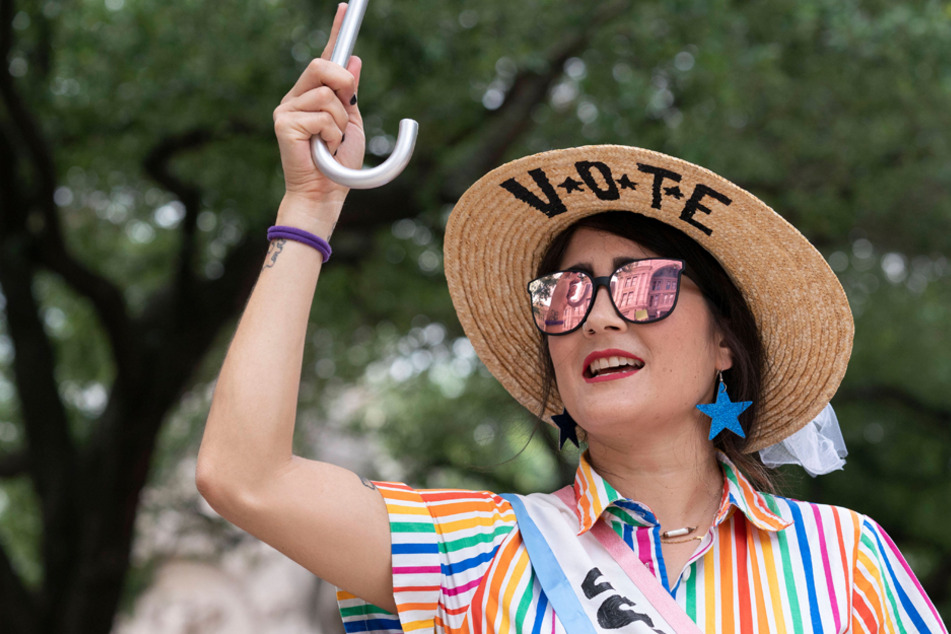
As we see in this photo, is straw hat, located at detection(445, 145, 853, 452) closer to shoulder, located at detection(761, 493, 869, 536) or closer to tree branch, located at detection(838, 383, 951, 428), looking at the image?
shoulder, located at detection(761, 493, 869, 536)

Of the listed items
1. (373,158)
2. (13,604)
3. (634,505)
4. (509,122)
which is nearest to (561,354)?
(634,505)

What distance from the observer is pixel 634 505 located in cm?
194

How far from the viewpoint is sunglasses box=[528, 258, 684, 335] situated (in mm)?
1979

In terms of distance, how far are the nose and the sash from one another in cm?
37

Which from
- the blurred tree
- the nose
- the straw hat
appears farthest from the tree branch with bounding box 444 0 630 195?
the nose

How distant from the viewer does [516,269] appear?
2.38 meters

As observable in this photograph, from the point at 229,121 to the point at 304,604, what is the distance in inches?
447

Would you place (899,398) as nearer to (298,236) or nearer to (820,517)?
(820,517)

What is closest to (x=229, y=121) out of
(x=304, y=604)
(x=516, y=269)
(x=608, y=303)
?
(x=516, y=269)

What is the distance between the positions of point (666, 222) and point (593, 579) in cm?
78

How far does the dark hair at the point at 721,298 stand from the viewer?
2139 mm

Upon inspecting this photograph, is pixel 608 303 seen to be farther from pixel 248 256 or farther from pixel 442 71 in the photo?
pixel 248 256

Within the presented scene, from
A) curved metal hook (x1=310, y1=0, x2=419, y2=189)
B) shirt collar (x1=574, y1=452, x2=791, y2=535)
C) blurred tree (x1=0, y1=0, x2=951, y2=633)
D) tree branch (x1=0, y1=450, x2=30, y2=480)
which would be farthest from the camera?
tree branch (x1=0, y1=450, x2=30, y2=480)

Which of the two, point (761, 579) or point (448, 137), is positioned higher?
point (448, 137)
